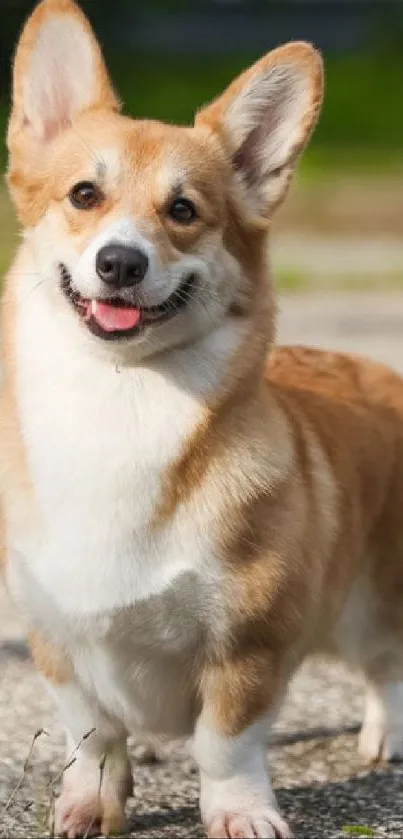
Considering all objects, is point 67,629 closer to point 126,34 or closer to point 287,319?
point 287,319

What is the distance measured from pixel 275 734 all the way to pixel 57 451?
1.41 m

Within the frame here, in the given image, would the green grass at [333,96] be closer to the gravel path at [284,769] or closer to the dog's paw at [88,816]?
the gravel path at [284,769]

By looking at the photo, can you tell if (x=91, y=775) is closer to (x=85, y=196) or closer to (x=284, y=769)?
(x=284, y=769)

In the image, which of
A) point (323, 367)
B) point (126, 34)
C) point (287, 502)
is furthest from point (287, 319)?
point (126, 34)

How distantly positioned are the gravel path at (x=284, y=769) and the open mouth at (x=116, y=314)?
1199mm

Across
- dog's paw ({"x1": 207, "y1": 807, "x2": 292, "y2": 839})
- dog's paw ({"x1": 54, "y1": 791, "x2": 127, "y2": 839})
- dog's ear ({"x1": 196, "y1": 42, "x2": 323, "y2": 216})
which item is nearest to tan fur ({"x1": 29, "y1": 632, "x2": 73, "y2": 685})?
dog's paw ({"x1": 54, "y1": 791, "x2": 127, "y2": 839})

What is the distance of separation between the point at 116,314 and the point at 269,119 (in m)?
0.82

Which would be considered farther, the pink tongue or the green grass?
the green grass

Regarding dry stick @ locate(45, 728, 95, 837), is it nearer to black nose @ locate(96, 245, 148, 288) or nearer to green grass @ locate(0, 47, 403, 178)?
black nose @ locate(96, 245, 148, 288)

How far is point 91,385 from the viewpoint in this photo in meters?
3.80

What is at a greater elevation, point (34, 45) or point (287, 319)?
point (34, 45)

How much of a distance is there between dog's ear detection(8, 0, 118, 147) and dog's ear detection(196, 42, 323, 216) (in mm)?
288

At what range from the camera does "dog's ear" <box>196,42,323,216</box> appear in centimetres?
412

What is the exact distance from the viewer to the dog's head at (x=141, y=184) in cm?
371
